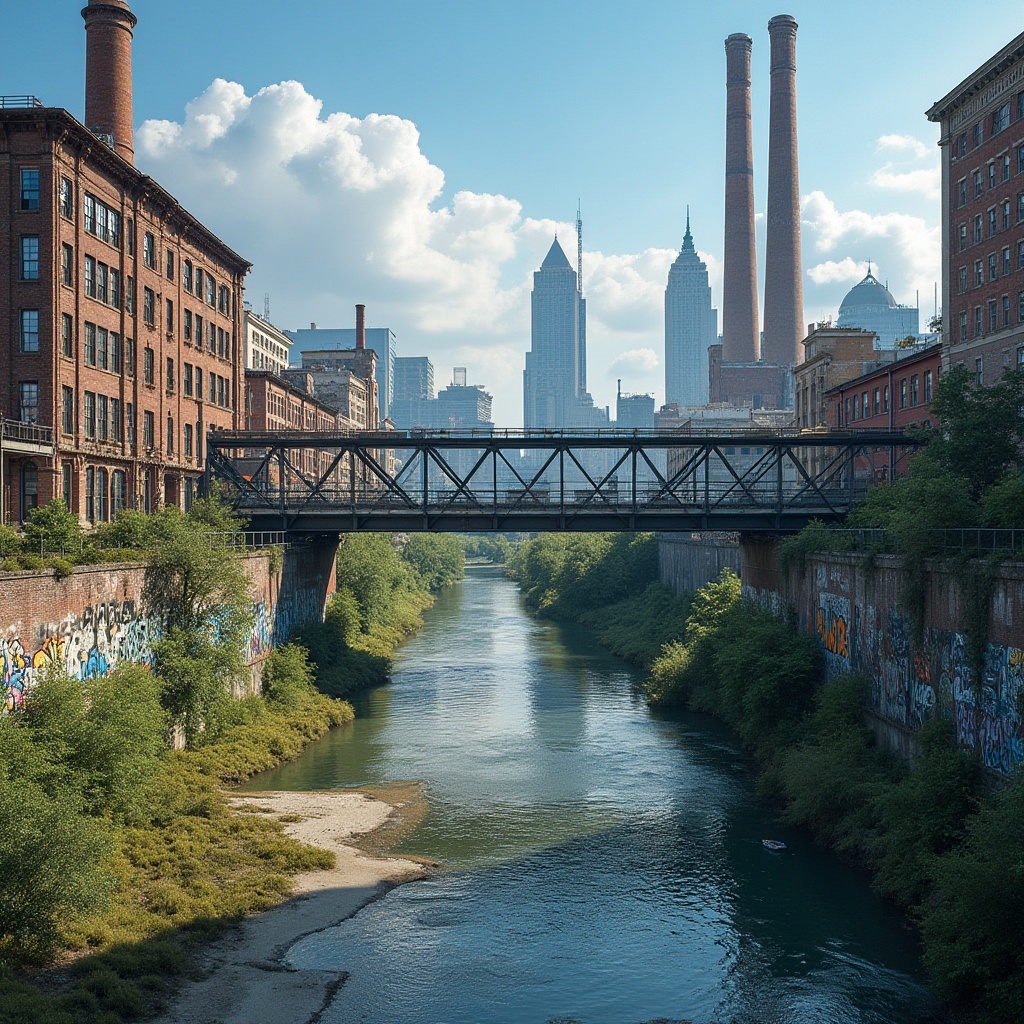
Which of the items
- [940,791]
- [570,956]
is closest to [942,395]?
[940,791]

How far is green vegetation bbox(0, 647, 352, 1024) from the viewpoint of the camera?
65.0 feet

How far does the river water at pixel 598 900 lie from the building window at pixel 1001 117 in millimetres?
35046

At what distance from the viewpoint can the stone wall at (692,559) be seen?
6706cm

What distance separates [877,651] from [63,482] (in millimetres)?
33138

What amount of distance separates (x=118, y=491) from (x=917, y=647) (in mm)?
36205

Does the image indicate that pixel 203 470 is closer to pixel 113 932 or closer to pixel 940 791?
pixel 113 932

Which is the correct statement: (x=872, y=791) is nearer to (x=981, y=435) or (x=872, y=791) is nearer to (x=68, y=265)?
(x=981, y=435)

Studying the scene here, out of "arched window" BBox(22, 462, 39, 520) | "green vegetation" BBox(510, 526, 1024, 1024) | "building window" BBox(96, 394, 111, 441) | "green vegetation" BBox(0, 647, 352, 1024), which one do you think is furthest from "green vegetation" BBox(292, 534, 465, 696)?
"green vegetation" BBox(0, 647, 352, 1024)

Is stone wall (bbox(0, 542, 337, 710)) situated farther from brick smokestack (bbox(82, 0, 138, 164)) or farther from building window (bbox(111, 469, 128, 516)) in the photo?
brick smokestack (bbox(82, 0, 138, 164))

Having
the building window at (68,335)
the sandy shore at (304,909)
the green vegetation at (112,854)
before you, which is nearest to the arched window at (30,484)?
the building window at (68,335)

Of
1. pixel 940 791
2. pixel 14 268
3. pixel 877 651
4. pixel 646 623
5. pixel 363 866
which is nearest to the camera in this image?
pixel 940 791

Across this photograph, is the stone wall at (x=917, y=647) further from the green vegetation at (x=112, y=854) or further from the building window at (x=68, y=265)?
the building window at (x=68, y=265)

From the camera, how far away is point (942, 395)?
35250mm

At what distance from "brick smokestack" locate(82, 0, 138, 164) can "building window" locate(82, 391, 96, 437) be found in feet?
61.2
